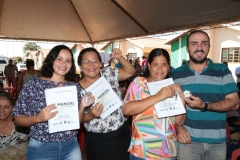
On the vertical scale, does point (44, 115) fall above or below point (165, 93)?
below

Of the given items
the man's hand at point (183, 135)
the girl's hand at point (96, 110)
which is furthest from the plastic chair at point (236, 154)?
the girl's hand at point (96, 110)

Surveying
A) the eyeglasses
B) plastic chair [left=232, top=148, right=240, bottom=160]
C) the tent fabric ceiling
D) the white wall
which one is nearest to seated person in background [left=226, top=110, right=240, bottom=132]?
plastic chair [left=232, top=148, right=240, bottom=160]

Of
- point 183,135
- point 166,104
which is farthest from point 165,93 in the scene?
point 183,135

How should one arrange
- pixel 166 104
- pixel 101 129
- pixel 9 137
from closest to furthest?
pixel 166 104, pixel 101 129, pixel 9 137

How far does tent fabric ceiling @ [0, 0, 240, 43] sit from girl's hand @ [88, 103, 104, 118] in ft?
9.81

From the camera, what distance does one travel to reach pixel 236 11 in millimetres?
4055

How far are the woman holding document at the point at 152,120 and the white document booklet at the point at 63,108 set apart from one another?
0.49 metres

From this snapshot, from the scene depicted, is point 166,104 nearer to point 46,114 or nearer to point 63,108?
point 63,108

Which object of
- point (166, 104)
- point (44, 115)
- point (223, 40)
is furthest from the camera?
point (223, 40)

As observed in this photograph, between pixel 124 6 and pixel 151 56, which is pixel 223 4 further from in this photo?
pixel 151 56

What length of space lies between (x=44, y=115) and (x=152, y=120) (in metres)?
0.96

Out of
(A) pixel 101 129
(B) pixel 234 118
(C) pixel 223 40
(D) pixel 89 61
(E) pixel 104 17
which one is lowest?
(B) pixel 234 118

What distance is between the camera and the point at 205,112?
2145 mm

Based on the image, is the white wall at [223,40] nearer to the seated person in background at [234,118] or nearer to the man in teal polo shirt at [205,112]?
the seated person in background at [234,118]
